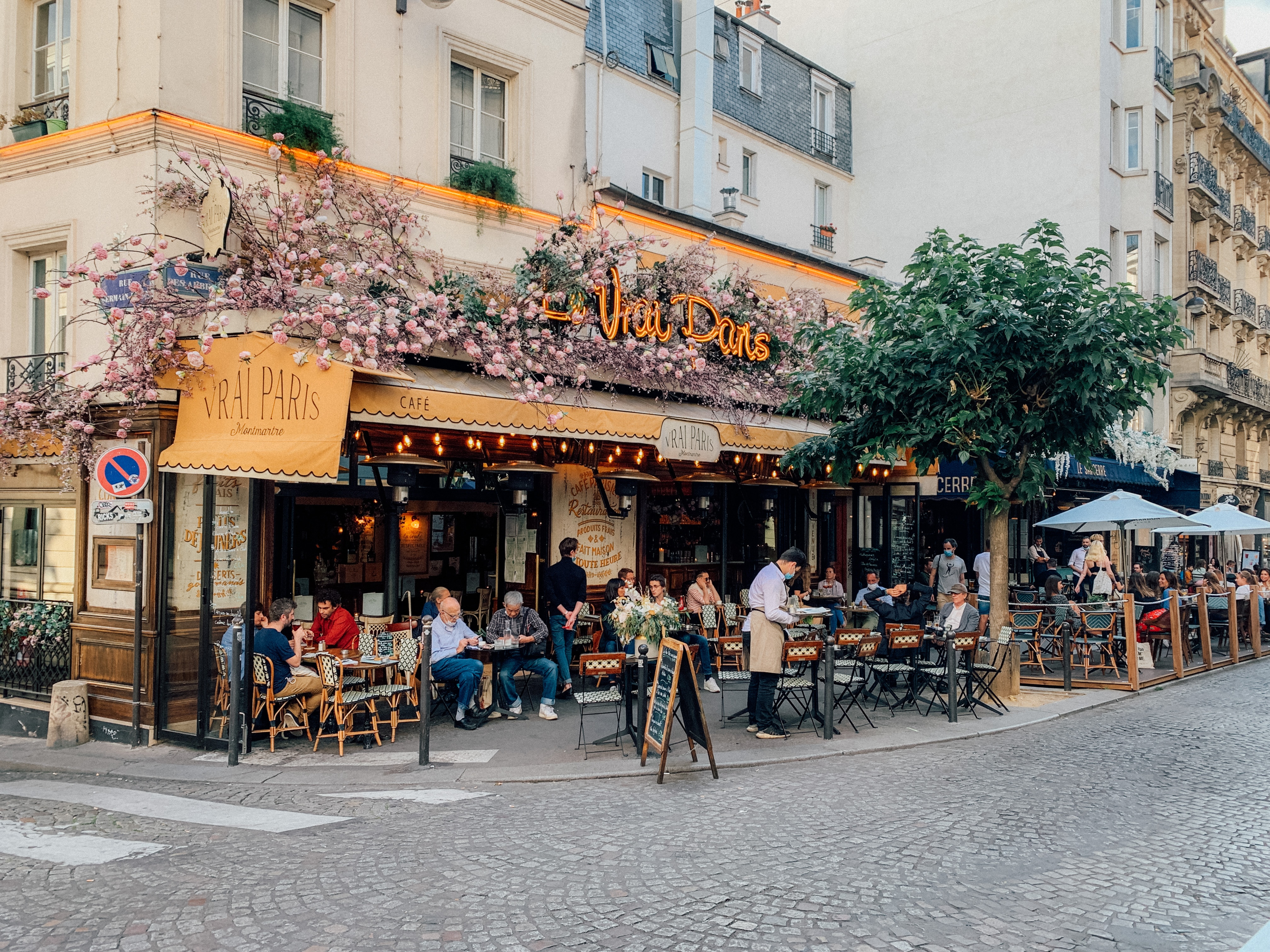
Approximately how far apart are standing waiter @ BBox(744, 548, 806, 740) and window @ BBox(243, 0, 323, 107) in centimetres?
767

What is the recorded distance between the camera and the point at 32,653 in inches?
421

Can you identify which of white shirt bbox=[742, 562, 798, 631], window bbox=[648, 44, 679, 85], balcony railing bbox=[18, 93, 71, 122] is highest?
window bbox=[648, 44, 679, 85]

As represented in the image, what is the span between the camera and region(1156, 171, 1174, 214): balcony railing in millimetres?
26047

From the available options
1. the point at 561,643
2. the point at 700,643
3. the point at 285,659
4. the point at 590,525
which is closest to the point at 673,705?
the point at 561,643

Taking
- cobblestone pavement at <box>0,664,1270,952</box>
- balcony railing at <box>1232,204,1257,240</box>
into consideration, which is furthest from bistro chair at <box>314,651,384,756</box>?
balcony railing at <box>1232,204,1257,240</box>

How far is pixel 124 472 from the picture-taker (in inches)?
354

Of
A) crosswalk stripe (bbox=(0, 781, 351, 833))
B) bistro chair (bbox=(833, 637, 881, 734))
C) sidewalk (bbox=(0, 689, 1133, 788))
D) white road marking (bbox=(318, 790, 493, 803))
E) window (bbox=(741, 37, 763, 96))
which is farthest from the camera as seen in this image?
window (bbox=(741, 37, 763, 96))

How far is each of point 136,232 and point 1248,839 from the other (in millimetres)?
11068

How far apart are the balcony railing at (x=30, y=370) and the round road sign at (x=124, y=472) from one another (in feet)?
6.54

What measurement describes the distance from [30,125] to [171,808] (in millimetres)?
8175

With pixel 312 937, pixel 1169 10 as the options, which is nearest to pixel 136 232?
pixel 312 937

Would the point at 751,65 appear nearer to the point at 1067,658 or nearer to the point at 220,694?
the point at 1067,658

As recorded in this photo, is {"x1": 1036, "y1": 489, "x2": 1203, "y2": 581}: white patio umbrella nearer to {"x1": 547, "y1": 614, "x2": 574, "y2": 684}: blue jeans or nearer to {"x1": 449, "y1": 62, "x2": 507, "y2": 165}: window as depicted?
{"x1": 547, "y1": 614, "x2": 574, "y2": 684}: blue jeans

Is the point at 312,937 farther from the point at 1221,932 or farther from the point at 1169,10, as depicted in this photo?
the point at 1169,10
